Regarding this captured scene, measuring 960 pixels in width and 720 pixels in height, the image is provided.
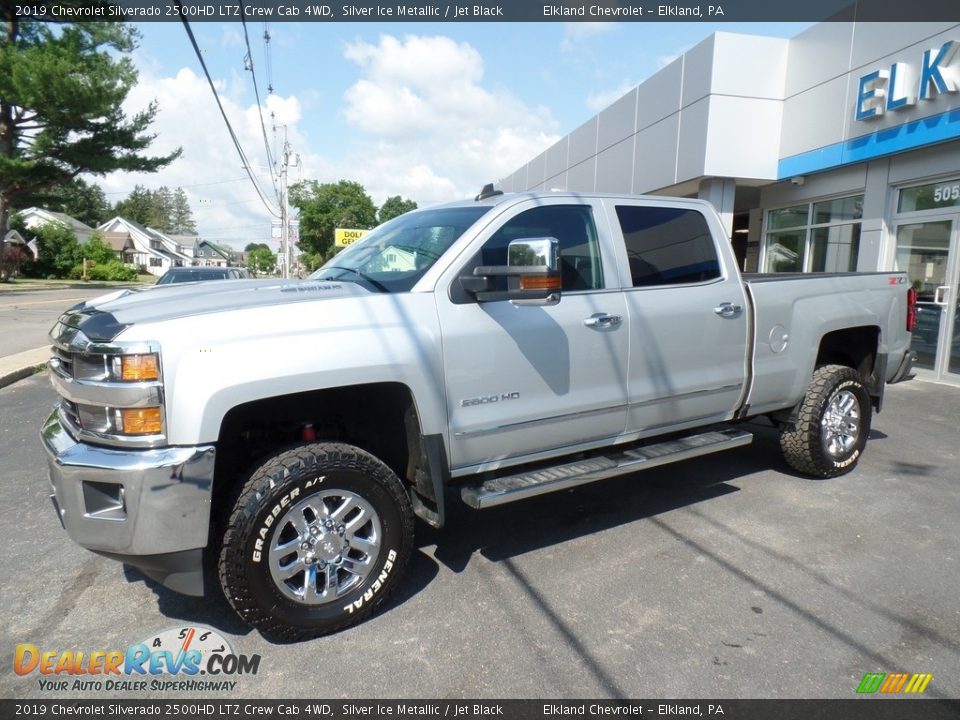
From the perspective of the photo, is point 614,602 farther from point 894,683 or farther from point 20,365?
point 20,365

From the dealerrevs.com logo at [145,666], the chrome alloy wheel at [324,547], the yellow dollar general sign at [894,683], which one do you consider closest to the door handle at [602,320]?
the chrome alloy wheel at [324,547]

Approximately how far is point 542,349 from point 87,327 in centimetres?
213

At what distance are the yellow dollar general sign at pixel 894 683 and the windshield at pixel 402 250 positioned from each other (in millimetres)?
2661

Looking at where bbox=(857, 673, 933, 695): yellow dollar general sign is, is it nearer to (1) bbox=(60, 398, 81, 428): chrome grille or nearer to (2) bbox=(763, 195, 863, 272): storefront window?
(1) bbox=(60, 398, 81, 428): chrome grille

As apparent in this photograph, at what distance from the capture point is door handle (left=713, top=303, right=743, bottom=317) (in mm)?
4160

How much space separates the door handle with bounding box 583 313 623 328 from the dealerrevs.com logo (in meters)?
2.34

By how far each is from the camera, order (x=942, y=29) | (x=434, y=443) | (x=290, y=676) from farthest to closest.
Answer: (x=942, y=29), (x=434, y=443), (x=290, y=676)

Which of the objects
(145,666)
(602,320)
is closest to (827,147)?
(602,320)

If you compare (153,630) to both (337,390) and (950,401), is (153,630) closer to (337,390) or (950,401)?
(337,390)

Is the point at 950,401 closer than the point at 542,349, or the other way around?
the point at 542,349

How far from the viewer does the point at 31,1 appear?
27.3m

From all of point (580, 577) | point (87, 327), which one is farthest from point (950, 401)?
point (87, 327)

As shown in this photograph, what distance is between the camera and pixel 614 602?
3232 millimetres

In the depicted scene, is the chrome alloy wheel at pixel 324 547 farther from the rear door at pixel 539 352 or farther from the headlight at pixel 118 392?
the headlight at pixel 118 392
